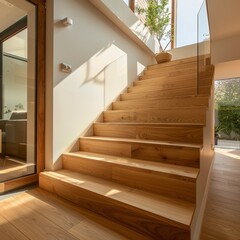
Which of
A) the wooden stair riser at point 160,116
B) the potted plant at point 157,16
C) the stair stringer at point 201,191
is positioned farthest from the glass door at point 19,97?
the potted plant at point 157,16

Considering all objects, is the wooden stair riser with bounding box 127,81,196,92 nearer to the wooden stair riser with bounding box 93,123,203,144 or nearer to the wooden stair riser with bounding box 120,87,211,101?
the wooden stair riser with bounding box 120,87,211,101

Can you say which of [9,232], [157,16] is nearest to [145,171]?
[9,232]

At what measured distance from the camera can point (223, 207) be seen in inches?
67.2

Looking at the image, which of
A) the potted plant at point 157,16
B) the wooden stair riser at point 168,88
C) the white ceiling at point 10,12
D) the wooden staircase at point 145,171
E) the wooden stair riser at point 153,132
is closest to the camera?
the wooden staircase at point 145,171

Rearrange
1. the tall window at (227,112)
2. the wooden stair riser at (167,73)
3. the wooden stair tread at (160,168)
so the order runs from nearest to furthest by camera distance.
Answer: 1. the wooden stair tread at (160,168)
2. the wooden stair riser at (167,73)
3. the tall window at (227,112)

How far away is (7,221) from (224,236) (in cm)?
161

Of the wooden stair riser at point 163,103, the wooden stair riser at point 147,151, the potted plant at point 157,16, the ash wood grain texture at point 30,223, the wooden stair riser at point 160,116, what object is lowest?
the ash wood grain texture at point 30,223

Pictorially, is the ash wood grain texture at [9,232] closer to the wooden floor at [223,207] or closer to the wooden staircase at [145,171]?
the wooden staircase at [145,171]

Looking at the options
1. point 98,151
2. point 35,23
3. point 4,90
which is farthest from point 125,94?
point 4,90

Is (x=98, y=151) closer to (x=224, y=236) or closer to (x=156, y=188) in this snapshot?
(x=156, y=188)

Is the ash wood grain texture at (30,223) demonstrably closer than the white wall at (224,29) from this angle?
Yes

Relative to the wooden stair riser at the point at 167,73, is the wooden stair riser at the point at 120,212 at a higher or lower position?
lower

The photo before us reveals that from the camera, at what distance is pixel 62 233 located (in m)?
1.19

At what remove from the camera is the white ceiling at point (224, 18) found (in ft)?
9.23
